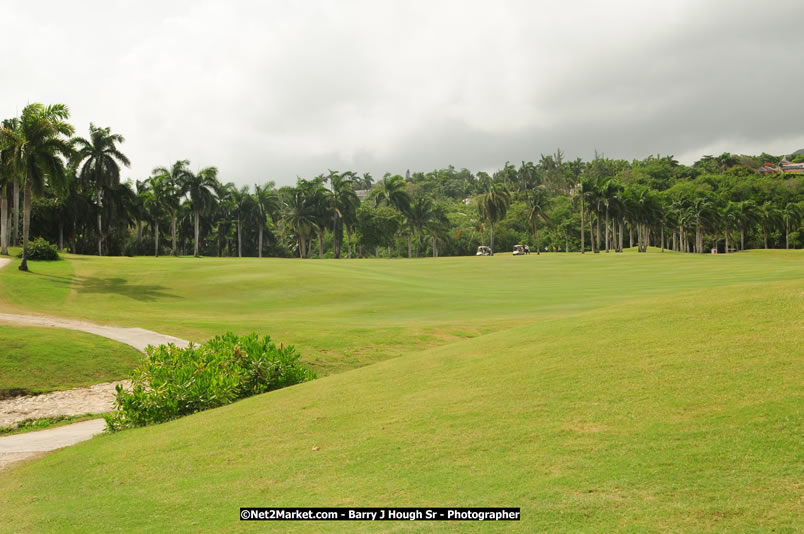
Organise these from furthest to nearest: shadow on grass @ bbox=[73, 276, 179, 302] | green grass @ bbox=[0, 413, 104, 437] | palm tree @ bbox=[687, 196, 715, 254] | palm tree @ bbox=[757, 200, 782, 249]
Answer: palm tree @ bbox=[757, 200, 782, 249] → palm tree @ bbox=[687, 196, 715, 254] → shadow on grass @ bbox=[73, 276, 179, 302] → green grass @ bbox=[0, 413, 104, 437]

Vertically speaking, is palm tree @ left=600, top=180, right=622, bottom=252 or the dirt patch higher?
palm tree @ left=600, top=180, right=622, bottom=252

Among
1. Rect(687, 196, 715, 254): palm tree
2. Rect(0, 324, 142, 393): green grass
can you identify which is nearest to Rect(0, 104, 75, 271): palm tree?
Rect(0, 324, 142, 393): green grass

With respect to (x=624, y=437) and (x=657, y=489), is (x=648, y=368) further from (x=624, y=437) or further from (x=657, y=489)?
(x=657, y=489)

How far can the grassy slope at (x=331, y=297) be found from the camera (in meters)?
28.7

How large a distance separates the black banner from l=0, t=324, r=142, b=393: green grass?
61.7 feet

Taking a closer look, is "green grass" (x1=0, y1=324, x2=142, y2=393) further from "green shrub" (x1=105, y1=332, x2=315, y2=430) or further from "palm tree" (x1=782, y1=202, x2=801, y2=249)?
"palm tree" (x1=782, y1=202, x2=801, y2=249)

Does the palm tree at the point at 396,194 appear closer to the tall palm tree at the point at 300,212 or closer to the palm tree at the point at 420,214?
the palm tree at the point at 420,214

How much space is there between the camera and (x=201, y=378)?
16.3 meters

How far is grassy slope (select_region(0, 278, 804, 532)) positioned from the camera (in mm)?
6254

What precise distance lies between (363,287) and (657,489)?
140 ft

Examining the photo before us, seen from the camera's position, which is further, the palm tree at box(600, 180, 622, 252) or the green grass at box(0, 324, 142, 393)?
the palm tree at box(600, 180, 622, 252)

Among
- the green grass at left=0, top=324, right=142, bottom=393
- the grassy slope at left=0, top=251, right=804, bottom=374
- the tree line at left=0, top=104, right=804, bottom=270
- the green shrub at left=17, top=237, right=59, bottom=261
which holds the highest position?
the tree line at left=0, top=104, right=804, bottom=270

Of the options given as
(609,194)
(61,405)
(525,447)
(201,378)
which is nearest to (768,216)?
(609,194)

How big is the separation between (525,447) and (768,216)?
500 feet
